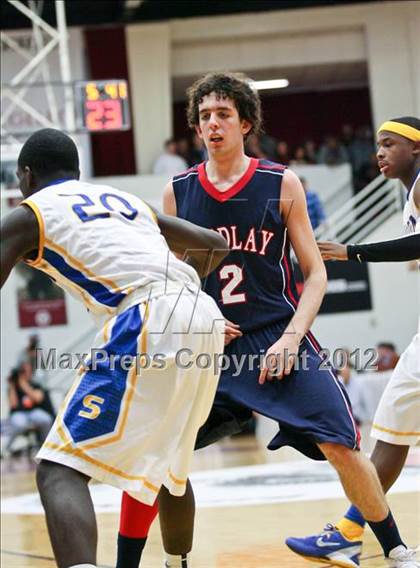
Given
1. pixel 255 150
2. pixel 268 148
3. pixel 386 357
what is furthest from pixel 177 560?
pixel 268 148

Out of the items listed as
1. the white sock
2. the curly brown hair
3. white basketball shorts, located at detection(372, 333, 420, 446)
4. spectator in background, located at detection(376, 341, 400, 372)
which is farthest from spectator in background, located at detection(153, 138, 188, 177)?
the white sock

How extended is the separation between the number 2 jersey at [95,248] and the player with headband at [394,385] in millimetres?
1353

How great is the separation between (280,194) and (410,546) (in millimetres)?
1908

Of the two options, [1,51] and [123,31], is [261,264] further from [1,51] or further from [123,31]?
[123,31]

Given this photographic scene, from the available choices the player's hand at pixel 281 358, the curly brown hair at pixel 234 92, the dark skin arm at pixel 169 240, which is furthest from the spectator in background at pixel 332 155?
the dark skin arm at pixel 169 240

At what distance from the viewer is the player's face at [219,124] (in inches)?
181

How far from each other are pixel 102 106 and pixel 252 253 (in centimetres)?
823

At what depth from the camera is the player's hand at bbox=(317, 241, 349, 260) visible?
4.80 m

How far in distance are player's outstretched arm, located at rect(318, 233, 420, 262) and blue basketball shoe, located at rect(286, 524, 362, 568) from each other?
4.18ft

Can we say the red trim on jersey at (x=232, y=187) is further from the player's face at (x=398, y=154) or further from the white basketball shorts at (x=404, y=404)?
the white basketball shorts at (x=404, y=404)

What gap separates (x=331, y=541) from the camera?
482 centimetres

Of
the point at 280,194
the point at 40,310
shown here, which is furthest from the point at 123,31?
the point at 280,194

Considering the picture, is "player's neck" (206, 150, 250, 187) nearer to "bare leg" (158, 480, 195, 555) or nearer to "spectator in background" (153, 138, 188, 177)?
"bare leg" (158, 480, 195, 555)

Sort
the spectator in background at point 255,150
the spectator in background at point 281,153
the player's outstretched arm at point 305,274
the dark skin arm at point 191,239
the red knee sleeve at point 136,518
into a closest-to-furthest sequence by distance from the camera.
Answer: the dark skin arm at point 191,239
the red knee sleeve at point 136,518
the player's outstretched arm at point 305,274
the spectator in background at point 255,150
the spectator in background at point 281,153
